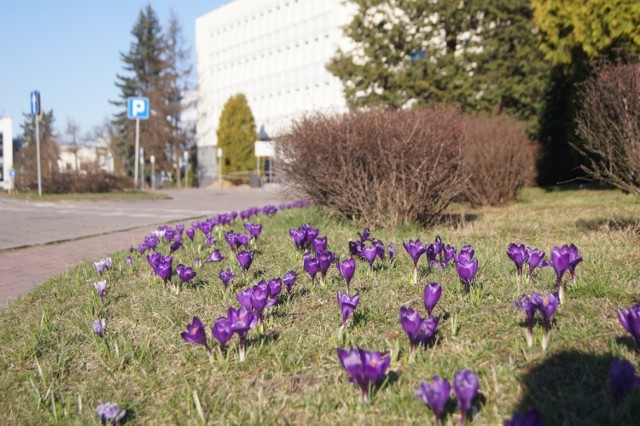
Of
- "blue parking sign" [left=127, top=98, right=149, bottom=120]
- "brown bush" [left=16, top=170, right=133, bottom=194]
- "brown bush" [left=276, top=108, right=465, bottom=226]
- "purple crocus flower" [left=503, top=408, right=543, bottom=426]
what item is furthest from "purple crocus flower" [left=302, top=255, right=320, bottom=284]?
"brown bush" [left=16, top=170, right=133, bottom=194]

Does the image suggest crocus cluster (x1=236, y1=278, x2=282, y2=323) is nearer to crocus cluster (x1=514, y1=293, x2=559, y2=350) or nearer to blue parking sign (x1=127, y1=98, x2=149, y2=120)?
crocus cluster (x1=514, y1=293, x2=559, y2=350)

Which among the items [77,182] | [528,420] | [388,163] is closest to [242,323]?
[528,420]

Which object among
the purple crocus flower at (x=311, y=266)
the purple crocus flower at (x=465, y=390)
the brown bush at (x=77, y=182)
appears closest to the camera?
the purple crocus flower at (x=465, y=390)

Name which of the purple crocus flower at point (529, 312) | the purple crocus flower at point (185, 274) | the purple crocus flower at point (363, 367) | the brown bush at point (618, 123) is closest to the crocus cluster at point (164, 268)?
the purple crocus flower at point (185, 274)

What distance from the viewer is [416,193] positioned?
7.30 m

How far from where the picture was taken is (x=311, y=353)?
2.93 metres

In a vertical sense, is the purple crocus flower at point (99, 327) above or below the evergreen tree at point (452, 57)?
below

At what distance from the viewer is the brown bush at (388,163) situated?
23.8 feet

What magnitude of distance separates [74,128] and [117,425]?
217ft

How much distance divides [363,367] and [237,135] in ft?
172

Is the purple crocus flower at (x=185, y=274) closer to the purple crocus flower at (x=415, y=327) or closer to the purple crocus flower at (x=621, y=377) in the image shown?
the purple crocus flower at (x=415, y=327)

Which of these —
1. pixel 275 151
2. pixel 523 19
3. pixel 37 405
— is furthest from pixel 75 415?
pixel 523 19

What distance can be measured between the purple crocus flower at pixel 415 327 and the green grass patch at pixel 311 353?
8cm

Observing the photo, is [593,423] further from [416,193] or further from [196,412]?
[416,193]
